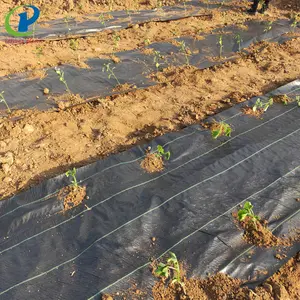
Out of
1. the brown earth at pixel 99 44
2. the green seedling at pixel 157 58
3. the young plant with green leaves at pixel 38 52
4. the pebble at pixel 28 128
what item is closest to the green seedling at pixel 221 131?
the green seedling at pixel 157 58

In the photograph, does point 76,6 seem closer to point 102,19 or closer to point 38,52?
point 102,19

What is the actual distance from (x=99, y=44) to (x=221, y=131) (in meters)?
4.01

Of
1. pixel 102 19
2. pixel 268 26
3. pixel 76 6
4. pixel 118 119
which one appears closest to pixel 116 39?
pixel 102 19

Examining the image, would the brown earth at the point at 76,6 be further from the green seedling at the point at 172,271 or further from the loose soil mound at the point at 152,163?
the green seedling at the point at 172,271

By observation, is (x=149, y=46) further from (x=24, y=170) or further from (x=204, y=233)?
(x=204, y=233)

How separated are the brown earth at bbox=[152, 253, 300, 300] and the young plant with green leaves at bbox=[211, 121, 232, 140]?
1.79 metres

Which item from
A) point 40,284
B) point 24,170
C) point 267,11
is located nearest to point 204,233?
point 40,284

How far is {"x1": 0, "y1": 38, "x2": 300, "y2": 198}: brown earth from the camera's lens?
3910 millimetres

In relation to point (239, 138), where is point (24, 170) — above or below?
below

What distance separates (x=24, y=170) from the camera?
383 centimetres

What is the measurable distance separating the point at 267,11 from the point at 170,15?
2.94 metres

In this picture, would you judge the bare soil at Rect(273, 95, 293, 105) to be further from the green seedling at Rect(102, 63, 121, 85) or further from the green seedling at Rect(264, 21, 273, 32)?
the green seedling at Rect(264, 21, 273, 32)

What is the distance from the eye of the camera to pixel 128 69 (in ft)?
18.5

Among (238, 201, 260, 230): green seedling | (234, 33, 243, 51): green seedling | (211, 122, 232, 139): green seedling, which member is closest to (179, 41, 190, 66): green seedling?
(234, 33, 243, 51): green seedling
